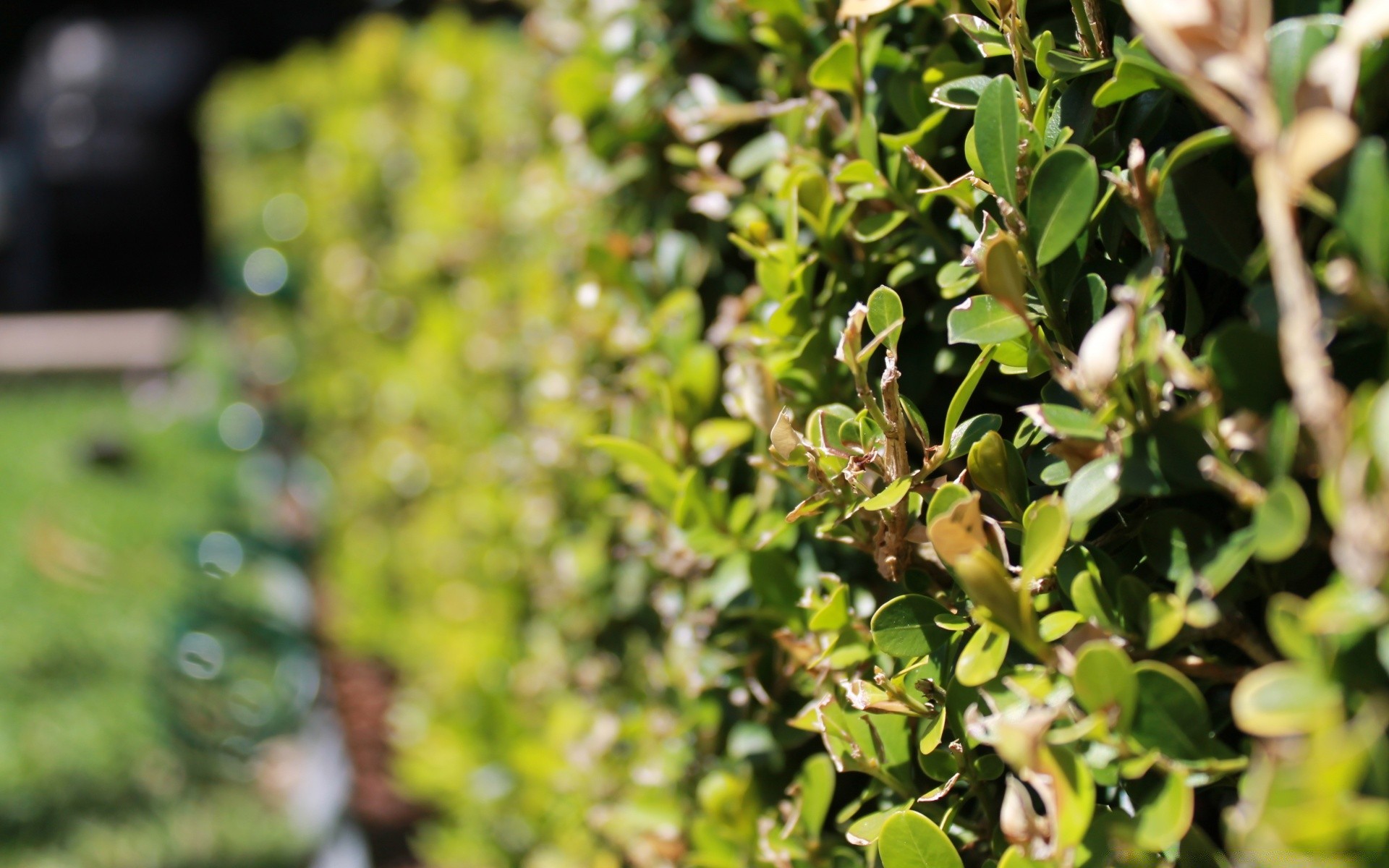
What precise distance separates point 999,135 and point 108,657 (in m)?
4.60

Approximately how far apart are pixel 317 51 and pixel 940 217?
5.78 m

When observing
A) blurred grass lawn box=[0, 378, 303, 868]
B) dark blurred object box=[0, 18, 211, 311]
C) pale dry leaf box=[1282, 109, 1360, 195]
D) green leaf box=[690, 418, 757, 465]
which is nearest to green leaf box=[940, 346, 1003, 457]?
pale dry leaf box=[1282, 109, 1360, 195]

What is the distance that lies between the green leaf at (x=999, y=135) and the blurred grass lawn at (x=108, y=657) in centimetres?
317

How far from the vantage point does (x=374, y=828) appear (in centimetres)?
345

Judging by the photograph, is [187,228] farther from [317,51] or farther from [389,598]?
[389,598]

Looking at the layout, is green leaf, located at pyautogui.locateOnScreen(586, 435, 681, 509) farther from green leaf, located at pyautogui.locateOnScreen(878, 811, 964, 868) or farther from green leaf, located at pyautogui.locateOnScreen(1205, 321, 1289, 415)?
green leaf, located at pyautogui.locateOnScreen(1205, 321, 1289, 415)

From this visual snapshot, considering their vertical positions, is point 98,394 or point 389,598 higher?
point 389,598

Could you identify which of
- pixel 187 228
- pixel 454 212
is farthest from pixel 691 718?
pixel 187 228

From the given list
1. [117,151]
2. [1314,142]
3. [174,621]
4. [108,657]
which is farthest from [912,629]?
[117,151]

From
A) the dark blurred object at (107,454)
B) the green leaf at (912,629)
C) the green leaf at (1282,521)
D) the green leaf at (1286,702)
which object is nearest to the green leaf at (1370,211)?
the green leaf at (1282,521)

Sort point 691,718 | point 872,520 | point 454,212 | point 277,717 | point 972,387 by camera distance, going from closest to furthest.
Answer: point 972,387 < point 872,520 < point 691,718 < point 454,212 < point 277,717

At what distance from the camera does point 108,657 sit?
4.37m

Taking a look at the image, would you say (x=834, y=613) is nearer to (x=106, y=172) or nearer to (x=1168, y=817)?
(x=1168, y=817)

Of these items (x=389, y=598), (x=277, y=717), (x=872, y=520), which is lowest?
(x=389, y=598)
